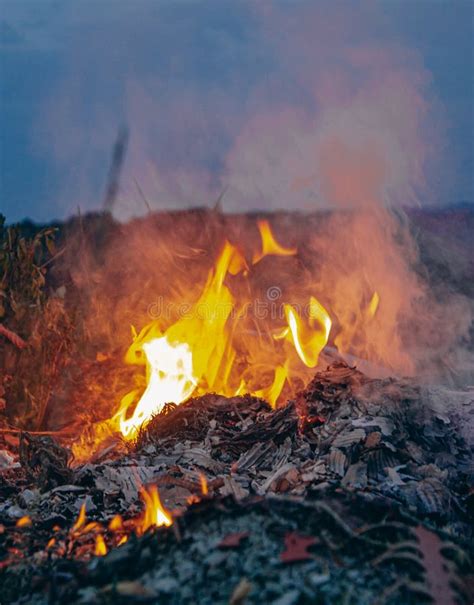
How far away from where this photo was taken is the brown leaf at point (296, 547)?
351 centimetres

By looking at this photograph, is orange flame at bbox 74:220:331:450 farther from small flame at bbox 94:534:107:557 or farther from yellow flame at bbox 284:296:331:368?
small flame at bbox 94:534:107:557

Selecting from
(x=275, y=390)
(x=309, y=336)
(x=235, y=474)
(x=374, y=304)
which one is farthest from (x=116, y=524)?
(x=374, y=304)

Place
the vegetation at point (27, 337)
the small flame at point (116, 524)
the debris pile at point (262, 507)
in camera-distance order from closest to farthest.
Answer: the debris pile at point (262, 507), the small flame at point (116, 524), the vegetation at point (27, 337)

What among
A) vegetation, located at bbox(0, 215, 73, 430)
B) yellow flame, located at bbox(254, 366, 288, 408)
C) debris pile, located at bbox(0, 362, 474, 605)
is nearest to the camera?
debris pile, located at bbox(0, 362, 474, 605)

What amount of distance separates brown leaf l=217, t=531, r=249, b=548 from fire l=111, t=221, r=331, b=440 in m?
4.25

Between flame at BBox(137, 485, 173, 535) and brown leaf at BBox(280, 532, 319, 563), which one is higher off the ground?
flame at BBox(137, 485, 173, 535)

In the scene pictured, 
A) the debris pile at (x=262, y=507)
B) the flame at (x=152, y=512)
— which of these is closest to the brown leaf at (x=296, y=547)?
the debris pile at (x=262, y=507)

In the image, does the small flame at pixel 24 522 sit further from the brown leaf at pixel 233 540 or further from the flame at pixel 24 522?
the brown leaf at pixel 233 540

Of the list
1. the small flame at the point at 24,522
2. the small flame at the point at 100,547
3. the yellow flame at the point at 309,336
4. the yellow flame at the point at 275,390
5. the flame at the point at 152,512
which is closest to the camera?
the small flame at the point at 100,547

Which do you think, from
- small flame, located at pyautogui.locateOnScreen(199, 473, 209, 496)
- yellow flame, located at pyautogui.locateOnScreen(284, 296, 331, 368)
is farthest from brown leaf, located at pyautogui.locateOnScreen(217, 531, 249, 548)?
yellow flame, located at pyautogui.locateOnScreen(284, 296, 331, 368)

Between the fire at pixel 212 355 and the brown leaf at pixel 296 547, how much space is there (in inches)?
173

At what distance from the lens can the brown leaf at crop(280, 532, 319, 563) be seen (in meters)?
3.51

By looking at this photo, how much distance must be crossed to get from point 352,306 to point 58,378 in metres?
4.81

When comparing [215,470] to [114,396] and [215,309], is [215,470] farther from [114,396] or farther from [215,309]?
[114,396]
